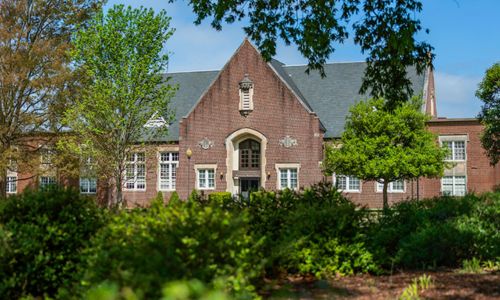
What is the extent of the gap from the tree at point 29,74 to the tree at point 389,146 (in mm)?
16710

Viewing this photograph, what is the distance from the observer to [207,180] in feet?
140

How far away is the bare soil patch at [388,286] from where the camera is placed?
6.65 metres

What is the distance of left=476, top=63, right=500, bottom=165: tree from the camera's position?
3541 centimetres

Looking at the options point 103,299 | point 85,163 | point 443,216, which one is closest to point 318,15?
point 443,216

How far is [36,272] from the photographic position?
6.61m

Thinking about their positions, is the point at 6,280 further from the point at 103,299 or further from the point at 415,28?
the point at 415,28

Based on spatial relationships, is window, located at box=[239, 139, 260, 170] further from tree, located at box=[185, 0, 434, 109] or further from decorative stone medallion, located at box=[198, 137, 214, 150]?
tree, located at box=[185, 0, 434, 109]

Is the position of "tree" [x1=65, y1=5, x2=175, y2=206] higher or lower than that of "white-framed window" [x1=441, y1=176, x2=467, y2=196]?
higher

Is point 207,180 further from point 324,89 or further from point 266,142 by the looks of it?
point 324,89

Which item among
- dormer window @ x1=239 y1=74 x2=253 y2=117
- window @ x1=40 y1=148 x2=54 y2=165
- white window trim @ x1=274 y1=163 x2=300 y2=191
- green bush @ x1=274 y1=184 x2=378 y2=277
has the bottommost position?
green bush @ x1=274 y1=184 x2=378 y2=277

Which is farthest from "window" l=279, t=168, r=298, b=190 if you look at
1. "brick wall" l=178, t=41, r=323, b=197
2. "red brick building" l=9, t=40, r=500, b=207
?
"brick wall" l=178, t=41, r=323, b=197

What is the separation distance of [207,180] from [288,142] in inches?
255

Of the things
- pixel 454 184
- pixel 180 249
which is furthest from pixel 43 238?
pixel 454 184

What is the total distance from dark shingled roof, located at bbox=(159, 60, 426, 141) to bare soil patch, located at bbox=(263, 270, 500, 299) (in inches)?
1371
